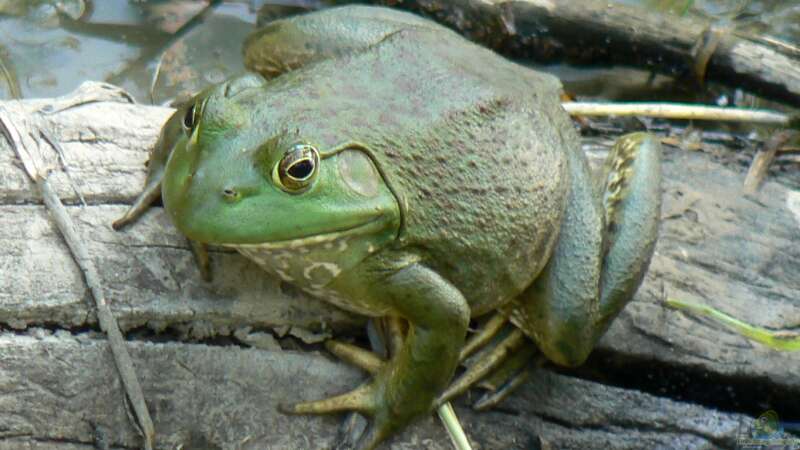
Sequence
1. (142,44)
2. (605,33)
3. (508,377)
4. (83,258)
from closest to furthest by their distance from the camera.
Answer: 1. (83,258)
2. (508,377)
3. (605,33)
4. (142,44)

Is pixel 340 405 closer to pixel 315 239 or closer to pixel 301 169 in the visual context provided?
pixel 315 239

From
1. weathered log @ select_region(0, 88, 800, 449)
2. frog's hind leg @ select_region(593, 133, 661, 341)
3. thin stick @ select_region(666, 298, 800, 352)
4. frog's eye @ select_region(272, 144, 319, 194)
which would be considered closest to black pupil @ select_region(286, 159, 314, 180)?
frog's eye @ select_region(272, 144, 319, 194)

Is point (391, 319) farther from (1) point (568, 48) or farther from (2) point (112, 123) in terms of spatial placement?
(1) point (568, 48)

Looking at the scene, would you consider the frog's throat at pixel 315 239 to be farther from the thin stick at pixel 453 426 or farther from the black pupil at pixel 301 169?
the thin stick at pixel 453 426

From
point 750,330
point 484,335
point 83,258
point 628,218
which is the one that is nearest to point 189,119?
point 83,258

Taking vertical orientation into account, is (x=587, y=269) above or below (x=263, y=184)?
below

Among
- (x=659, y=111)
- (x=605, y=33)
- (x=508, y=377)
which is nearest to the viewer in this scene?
(x=508, y=377)
